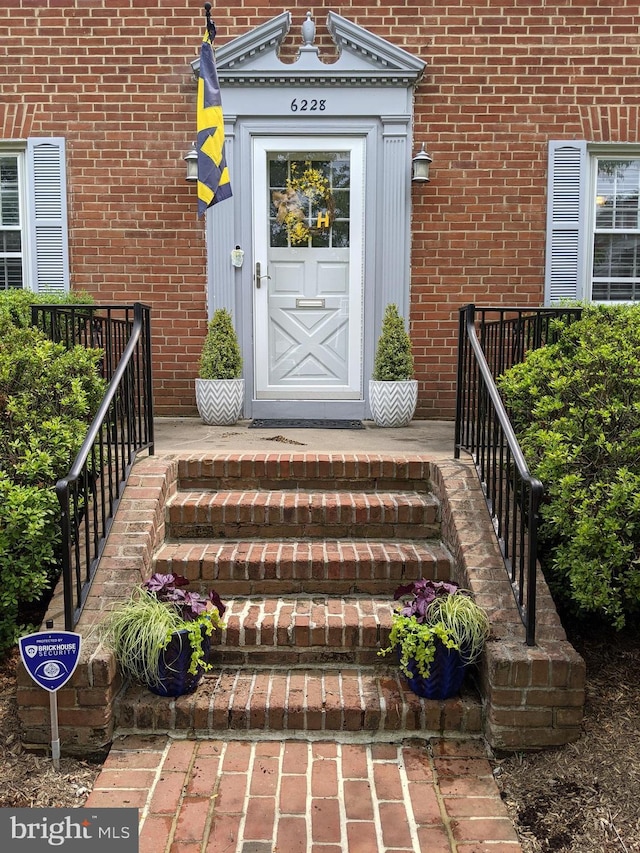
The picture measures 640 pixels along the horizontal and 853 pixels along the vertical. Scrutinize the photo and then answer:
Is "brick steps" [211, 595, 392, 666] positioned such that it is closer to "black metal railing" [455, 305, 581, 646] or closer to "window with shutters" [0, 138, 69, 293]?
"black metal railing" [455, 305, 581, 646]

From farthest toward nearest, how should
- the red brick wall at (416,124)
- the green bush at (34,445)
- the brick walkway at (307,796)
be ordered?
1. the red brick wall at (416,124)
2. the green bush at (34,445)
3. the brick walkway at (307,796)

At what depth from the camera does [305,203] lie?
6023 millimetres

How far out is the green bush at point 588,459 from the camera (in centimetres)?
284

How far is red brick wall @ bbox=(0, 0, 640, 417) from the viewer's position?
19.1 feet

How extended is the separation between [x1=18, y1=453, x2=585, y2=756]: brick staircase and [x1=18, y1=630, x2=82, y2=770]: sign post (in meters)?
0.12

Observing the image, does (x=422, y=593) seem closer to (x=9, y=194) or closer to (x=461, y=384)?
(x=461, y=384)

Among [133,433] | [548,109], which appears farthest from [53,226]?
[548,109]

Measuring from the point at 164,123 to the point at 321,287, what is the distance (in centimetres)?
189

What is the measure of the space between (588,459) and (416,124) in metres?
3.91

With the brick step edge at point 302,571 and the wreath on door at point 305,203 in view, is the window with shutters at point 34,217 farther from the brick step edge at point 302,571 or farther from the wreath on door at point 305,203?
the brick step edge at point 302,571

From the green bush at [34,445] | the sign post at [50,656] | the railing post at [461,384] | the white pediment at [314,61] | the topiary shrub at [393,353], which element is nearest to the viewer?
the sign post at [50,656]

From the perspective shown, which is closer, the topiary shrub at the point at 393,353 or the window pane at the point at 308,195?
the topiary shrub at the point at 393,353

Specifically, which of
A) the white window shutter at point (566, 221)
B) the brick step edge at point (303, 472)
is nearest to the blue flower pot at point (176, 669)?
the brick step edge at point (303, 472)

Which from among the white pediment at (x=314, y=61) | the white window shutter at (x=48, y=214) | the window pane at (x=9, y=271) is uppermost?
the white pediment at (x=314, y=61)
